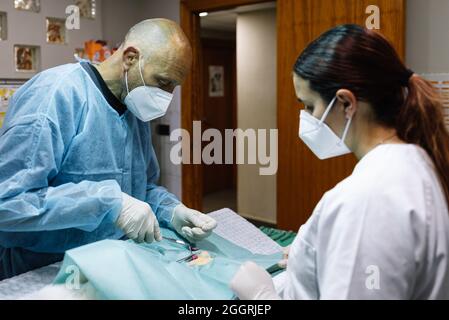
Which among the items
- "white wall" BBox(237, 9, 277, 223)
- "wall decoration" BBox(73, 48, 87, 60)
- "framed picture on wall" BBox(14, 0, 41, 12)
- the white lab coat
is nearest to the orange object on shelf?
"wall decoration" BBox(73, 48, 87, 60)

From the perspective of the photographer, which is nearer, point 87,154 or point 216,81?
point 87,154

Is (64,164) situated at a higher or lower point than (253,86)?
lower

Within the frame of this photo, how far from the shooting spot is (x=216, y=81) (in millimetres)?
5688

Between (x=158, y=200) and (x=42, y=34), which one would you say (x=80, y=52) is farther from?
(x=158, y=200)

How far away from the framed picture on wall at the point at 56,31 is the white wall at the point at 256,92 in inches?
72.6

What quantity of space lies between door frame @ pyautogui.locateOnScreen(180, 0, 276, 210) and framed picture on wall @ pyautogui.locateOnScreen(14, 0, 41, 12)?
3.23 ft

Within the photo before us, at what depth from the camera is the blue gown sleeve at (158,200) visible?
1737mm

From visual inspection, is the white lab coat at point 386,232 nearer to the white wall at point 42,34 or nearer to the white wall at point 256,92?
the white wall at point 42,34

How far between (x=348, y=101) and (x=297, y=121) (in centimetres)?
189

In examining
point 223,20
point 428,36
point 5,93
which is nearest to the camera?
point 428,36

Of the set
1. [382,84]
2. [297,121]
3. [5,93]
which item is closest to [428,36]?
[297,121]

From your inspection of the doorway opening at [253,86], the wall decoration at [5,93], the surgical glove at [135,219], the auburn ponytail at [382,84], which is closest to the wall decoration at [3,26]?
the wall decoration at [5,93]

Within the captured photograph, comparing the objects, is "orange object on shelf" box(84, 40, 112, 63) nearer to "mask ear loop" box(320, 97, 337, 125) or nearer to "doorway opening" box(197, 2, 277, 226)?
"doorway opening" box(197, 2, 277, 226)
